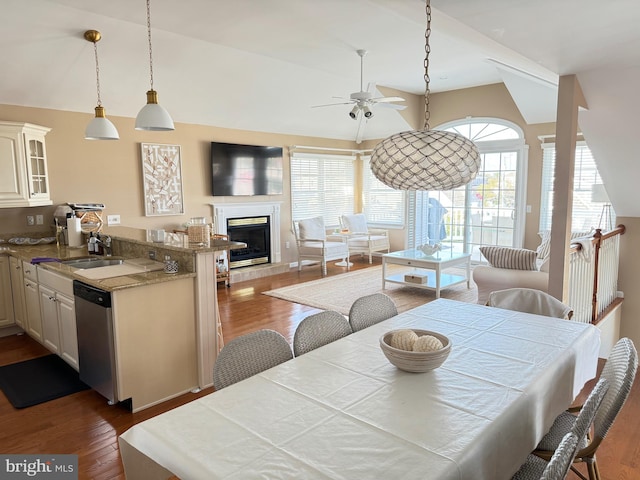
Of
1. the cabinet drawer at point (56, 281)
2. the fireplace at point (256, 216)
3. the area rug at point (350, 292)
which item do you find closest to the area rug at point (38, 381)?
the cabinet drawer at point (56, 281)

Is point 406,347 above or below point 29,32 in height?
below

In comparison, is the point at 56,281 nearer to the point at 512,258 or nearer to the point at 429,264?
the point at 429,264

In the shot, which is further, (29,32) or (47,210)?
(47,210)

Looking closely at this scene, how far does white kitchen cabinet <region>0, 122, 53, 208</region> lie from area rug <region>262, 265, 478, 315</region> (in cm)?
317

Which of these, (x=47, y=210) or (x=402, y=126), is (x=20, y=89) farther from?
(x=402, y=126)

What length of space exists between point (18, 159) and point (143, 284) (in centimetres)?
268

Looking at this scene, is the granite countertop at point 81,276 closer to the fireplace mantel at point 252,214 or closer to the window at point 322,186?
the fireplace mantel at point 252,214

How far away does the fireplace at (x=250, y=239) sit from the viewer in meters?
7.35

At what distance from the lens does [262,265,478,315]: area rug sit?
228 inches

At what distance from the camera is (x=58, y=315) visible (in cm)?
359

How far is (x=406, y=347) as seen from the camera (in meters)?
1.98

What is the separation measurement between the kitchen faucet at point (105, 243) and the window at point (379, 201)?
6.08 m

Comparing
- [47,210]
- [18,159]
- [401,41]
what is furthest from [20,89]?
[401,41]

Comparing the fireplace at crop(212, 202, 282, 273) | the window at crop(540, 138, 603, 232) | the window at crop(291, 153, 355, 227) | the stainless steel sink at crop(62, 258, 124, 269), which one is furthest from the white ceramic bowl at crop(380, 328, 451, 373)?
the window at crop(291, 153, 355, 227)
